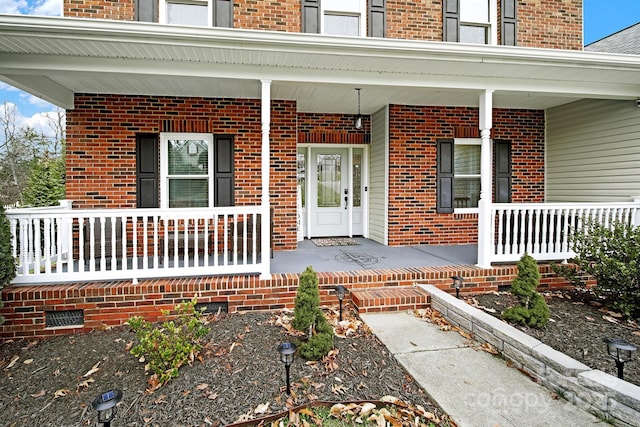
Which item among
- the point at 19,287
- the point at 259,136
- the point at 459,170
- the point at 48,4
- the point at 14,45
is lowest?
the point at 19,287

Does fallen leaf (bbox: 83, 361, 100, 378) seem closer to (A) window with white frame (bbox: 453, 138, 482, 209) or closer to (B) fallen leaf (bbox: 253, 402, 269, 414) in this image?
(B) fallen leaf (bbox: 253, 402, 269, 414)

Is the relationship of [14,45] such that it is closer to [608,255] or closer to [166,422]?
[166,422]

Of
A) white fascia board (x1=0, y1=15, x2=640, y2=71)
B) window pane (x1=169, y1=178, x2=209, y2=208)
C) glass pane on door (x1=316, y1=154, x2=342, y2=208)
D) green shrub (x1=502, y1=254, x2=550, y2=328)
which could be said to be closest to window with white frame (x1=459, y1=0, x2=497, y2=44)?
white fascia board (x1=0, y1=15, x2=640, y2=71)

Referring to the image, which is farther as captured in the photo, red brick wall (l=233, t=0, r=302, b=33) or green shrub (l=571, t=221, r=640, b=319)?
red brick wall (l=233, t=0, r=302, b=33)

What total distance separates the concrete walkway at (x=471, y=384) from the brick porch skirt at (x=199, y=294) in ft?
2.60

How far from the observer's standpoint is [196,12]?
5875mm

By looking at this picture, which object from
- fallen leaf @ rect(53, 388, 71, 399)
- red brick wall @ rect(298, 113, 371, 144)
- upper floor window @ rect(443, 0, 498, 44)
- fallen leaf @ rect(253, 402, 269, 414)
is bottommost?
fallen leaf @ rect(53, 388, 71, 399)

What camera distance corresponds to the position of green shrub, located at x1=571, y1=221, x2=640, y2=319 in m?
3.93

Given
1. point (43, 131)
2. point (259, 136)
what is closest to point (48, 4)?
point (43, 131)

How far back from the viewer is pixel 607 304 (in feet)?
14.0

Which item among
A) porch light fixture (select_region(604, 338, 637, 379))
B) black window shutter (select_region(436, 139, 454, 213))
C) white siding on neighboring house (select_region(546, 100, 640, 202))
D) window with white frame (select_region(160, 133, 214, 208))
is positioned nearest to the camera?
porch light fixture (select_region(604, 338, 637, 379))

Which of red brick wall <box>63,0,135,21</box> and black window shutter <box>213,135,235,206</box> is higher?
red brick wall <box>63,0,135,21</box>

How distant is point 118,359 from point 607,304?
17.7ft

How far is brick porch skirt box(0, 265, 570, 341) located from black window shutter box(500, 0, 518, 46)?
450 cm
